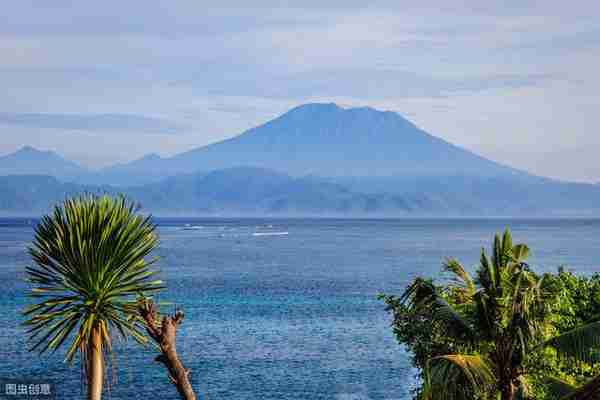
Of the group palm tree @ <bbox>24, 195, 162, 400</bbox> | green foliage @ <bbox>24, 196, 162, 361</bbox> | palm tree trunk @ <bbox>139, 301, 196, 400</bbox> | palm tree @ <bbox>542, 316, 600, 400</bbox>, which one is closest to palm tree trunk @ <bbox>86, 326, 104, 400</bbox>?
palm tree @ <bbox>24, 195, 162, 400</bbox>

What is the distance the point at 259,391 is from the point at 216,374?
4.46 meters

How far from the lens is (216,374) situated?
153 feet

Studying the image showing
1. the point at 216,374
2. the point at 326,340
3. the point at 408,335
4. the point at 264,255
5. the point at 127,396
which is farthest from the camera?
the point at 264,255

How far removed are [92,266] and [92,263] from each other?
0.18ft

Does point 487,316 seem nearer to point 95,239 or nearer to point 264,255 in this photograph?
point 95,239

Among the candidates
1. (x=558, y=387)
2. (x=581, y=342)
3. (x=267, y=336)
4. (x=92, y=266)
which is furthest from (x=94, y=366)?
(x=267, y=336)

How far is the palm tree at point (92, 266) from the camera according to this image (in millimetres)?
14883

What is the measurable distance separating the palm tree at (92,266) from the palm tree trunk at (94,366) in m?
0.02

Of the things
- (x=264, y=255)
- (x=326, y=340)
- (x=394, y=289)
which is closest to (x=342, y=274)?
(x=394, y=289)

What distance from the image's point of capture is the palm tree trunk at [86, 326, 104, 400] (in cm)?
1380

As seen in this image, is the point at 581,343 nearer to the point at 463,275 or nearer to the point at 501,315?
the point at 501,315

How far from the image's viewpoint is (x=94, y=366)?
14.1m

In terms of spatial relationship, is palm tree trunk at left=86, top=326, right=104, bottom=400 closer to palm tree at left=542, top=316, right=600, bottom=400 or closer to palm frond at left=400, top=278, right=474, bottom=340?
palm frond at left=400, top=278, right=474, bottom=340

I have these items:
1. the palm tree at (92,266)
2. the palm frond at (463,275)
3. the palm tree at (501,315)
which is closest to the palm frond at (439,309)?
the palm tree at (501,315)
